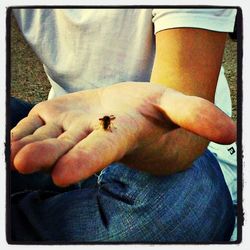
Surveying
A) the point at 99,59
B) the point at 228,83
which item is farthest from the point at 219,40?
the point at 99,59

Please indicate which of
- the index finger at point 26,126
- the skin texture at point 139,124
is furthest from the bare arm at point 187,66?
the index finger at point 26,126

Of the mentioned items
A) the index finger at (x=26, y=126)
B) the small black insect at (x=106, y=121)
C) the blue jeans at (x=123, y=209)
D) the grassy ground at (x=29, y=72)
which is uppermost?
the grassy ground at (x=29, y=72)

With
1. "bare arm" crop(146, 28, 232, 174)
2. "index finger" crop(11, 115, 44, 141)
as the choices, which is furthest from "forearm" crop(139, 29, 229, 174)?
"index finger" crop(11, 115, 44, 141)

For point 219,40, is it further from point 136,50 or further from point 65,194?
point 65,194

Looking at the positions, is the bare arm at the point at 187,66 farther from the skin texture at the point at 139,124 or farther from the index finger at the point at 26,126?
the index finger at the point at 26,126

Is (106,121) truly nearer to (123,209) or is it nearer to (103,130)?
(103,130)

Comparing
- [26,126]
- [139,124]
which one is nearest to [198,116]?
[139,124]
